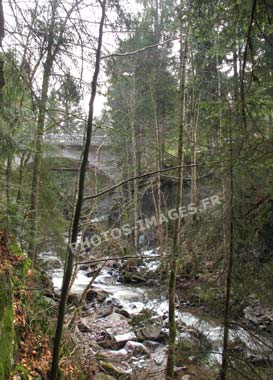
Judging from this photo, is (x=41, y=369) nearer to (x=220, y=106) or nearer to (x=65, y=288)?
(x=65, y=288)

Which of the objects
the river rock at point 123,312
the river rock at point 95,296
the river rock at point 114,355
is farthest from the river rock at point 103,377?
the river rock at point 95,296

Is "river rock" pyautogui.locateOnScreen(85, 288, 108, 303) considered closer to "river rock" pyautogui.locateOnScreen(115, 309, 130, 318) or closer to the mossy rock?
"river rock" pyautogui.locateOnScreen(115, 309, 130, 318)

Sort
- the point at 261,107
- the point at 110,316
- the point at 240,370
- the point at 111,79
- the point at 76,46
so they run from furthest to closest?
the point at 110,316 → the point at 261,107 → the point at 240,370 → the point at 111,79 → the point at 76,46

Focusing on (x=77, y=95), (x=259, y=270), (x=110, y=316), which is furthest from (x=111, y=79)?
(x=110, y=316)

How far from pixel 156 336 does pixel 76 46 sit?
6.89m

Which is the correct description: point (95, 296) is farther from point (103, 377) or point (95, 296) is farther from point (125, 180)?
point (125, 180)

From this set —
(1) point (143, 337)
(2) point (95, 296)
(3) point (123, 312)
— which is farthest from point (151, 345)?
(2) point (95, 296)

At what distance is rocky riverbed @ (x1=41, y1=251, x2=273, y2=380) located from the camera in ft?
13.2

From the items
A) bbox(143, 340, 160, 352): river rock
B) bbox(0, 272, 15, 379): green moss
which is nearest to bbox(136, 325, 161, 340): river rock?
bbox(143, 340, 160, 352): river rock

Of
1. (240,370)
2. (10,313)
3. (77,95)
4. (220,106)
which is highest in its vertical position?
(220,106)

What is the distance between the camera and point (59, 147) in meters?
7.85

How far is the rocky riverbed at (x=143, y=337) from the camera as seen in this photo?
4.02m

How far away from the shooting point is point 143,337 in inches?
305

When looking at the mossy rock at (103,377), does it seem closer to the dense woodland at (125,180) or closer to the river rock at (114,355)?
the dense woodland at (125,180)
